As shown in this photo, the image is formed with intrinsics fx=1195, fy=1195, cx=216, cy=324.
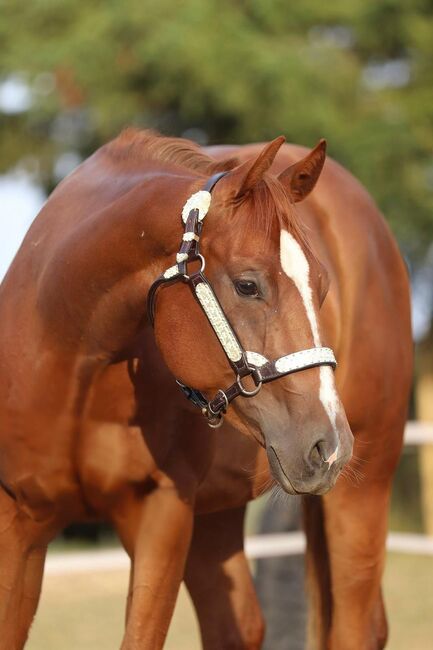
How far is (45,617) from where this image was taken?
8.27 meters

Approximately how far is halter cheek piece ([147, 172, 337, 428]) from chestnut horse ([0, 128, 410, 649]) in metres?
0.03

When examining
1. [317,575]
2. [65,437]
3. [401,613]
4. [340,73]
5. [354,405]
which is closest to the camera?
[65,437]

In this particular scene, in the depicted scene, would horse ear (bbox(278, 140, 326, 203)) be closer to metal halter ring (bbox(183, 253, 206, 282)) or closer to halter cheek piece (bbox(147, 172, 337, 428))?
halter cheek piece (bbox(147, 172, 337, 428))

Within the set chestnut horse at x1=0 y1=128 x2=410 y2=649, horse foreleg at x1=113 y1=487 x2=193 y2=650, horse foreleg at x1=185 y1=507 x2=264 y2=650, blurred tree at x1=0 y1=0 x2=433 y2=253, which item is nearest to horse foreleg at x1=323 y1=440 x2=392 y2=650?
chestnut horse at x1=0 y1=128 x2=410 y2=649

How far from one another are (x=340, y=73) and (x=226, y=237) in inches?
337

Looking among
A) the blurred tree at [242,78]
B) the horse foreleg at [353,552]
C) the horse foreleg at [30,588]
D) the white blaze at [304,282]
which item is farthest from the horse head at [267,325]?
the blurred tree at [242,78]

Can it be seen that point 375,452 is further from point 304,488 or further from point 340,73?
point 340,73

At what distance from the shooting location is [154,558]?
3527 millimetres

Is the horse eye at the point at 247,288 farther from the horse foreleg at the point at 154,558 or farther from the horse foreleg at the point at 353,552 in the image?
the horse foreleg at the point at 353,552

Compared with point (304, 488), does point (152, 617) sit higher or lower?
lower

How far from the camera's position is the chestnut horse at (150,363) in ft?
9.72

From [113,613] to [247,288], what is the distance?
585 centimetres

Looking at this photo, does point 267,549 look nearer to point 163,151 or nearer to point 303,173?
point 163,151

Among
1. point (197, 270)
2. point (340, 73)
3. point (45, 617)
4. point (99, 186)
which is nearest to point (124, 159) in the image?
point (99, 186)
